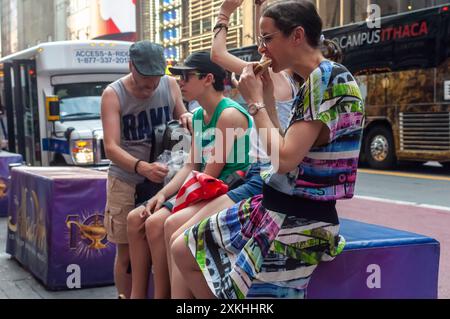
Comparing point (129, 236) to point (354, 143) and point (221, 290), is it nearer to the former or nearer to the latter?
point (221, 290)

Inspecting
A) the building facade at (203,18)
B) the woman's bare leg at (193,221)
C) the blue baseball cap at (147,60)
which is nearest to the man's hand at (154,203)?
the woman's bare leg at (193,221)

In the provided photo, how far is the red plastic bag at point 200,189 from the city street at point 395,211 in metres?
2.00

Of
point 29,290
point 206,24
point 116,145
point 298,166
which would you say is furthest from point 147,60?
point 206,24

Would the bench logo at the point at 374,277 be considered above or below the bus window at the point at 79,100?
below

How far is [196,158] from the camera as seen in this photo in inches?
145

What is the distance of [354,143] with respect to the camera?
2492 mm

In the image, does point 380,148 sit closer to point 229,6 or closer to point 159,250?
point 229,6

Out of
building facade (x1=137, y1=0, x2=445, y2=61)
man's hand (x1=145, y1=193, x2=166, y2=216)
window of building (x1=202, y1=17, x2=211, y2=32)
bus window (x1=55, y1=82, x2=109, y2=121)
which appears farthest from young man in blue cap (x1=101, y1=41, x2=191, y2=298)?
window of building (x1=202, y1=17, x2=211, y2=32)

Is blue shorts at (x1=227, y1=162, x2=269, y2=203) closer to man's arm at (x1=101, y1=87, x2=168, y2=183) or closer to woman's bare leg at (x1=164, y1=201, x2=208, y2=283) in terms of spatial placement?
woman's bare leg at (x1=164, y1=201, x2=208, y2=283)

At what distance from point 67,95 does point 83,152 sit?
5.10 feet

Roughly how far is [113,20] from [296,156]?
4598 centimetres

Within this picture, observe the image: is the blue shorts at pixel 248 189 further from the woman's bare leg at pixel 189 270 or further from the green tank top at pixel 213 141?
the woman's bare leg at pixel 189 270

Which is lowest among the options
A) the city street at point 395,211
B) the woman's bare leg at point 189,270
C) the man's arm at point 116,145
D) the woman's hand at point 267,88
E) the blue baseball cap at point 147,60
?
the city street at point 395,211

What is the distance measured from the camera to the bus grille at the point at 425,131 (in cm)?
1323
